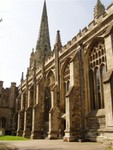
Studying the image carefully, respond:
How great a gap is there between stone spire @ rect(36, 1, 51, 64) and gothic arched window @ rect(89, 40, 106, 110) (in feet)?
77.5

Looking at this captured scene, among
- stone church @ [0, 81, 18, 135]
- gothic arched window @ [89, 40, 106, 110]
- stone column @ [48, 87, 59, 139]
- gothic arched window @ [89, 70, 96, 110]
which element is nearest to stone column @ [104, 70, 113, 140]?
gothic arched window @ [89, 40, 106, 110]

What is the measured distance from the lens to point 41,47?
1747 inches

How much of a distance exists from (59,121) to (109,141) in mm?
10227

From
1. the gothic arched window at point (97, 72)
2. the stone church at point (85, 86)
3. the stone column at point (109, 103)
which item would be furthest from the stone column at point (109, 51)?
the gothic arched window at point (97, 72)

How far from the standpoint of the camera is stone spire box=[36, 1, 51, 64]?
43.0 m

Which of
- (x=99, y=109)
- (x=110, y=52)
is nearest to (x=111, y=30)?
(x=110, y=52)

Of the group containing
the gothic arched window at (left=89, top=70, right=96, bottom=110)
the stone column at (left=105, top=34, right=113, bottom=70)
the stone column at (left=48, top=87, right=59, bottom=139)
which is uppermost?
the stone column at (left=105, top=34, right=113, bottom=70)

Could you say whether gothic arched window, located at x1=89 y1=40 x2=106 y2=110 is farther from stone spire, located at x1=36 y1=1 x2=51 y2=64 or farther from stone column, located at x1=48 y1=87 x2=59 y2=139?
stone spire, located at x1=36 y1=1 x2=51 y2=64

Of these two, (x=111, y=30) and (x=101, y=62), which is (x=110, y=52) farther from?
(x=101, y=62)

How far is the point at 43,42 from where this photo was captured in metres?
45.3

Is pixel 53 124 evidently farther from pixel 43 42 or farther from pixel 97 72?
pixel 43 42

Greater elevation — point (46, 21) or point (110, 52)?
point (46, 21)

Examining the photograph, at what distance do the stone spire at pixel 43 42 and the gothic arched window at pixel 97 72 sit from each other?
2361 cm

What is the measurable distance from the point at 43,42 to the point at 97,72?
93.6 ft
